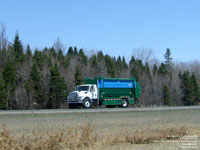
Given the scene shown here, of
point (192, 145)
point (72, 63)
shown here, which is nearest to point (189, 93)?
point (72, 63)

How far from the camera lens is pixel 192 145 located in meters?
11.3

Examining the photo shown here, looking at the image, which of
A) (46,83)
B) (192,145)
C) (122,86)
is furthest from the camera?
(46,83)

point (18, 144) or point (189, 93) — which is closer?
point (18, 144)

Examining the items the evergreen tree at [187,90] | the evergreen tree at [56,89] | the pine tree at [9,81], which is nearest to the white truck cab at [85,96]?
the evergreen tree at [56,89]

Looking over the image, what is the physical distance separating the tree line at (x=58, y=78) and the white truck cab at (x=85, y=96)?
14916mm

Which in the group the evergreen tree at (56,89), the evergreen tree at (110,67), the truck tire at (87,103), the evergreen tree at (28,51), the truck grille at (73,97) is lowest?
the truck tire at (87,103)

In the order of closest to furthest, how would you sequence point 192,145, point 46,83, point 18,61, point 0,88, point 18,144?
point 18,144
point 192,145
point 0,88
point 46,83
point 18,61

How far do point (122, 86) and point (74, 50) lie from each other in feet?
192

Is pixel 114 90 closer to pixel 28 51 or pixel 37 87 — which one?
pixel 37 87

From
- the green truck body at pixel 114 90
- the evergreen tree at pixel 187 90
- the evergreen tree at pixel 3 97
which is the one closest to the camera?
the green truck body at pixel 114 90

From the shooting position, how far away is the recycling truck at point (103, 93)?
3716 cm

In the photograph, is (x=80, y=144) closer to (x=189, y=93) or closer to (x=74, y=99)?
(x=74, y=99)

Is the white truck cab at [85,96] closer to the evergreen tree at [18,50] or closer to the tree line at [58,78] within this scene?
the tree line at [58,78]

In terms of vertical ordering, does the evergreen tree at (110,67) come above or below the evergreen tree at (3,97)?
above
